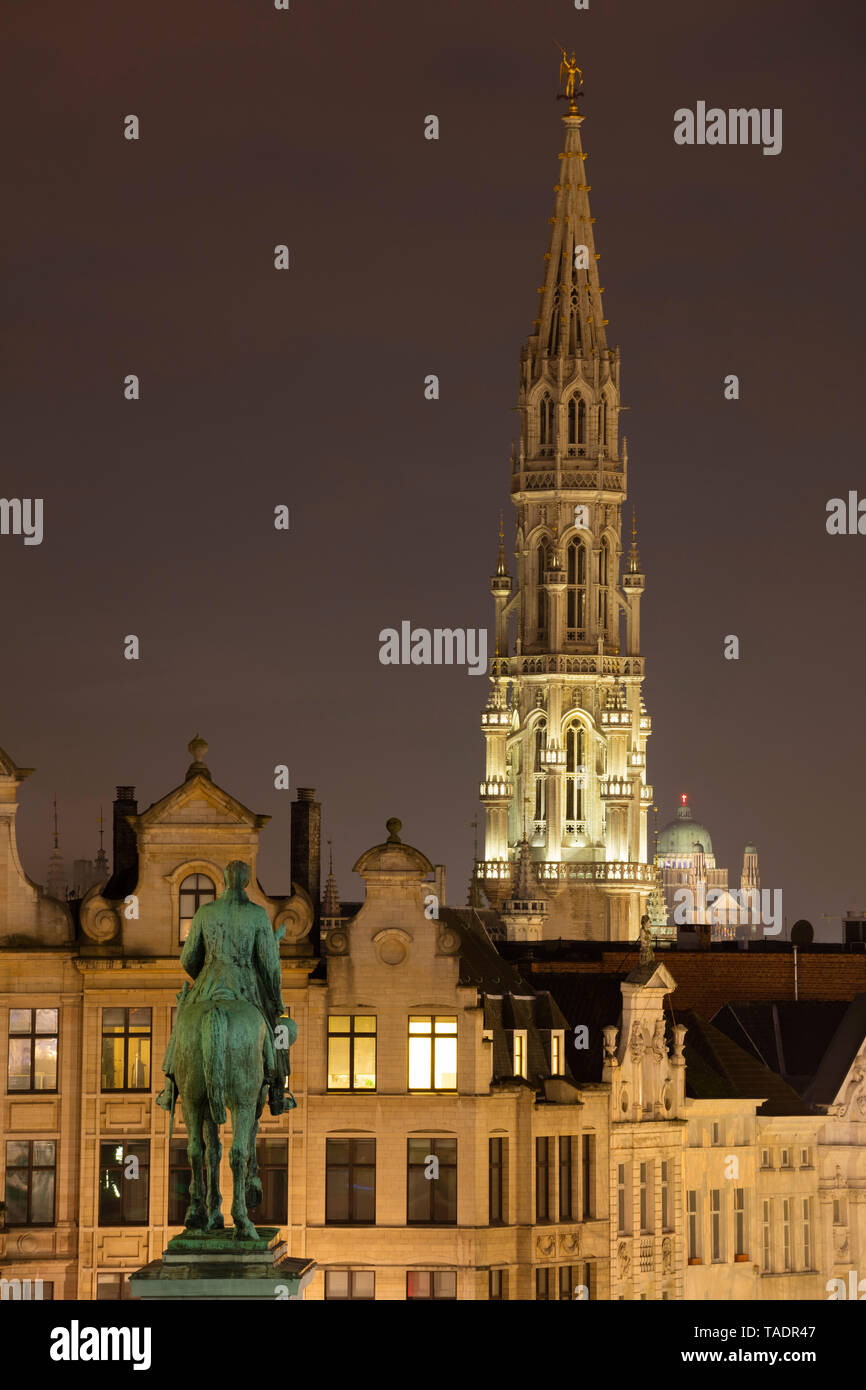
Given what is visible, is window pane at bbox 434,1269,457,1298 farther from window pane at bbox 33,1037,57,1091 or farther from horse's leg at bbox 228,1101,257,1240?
horse's leg at bbox 228,1101,257,1240

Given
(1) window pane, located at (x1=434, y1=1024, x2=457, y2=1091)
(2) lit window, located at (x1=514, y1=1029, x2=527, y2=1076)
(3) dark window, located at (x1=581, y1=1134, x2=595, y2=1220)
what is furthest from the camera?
(3) dark window, located at (x1=581, y1=1134, x2=595, y2=1220)

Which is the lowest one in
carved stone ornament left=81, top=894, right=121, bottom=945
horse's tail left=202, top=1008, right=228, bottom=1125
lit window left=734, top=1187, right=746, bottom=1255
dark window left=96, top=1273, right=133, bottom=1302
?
dark window left=96, top=1273, right=133, bottom=1302

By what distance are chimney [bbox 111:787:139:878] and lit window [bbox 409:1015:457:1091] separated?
8509 millimetres

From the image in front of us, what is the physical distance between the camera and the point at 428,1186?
8231 centimetres

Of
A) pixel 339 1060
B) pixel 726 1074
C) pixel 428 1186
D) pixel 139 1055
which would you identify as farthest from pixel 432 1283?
pixel 726 1074

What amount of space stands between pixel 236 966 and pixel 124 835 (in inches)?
1654

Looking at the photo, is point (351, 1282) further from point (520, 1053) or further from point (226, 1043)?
point (226, 1043)

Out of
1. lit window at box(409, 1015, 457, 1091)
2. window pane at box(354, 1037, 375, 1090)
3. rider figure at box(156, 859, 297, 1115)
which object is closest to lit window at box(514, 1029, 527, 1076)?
lit window at box(409, 1015, 457, 1091)

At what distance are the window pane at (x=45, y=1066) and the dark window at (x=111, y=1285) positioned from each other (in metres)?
4.66

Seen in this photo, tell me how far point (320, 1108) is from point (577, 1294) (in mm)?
9143

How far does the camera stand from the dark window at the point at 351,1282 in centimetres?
8138

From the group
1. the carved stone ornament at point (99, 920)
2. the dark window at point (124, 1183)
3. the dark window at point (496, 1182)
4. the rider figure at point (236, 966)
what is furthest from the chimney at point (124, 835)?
the rider figure at point (236, 966)

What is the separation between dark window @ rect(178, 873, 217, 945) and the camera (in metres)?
81.0

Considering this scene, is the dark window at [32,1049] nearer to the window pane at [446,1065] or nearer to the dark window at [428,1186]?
the dark window at [428,1186]
